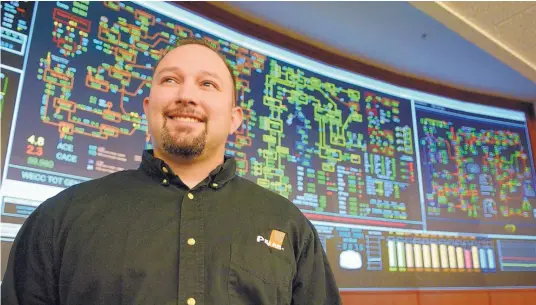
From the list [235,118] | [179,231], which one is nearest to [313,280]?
[179,231]

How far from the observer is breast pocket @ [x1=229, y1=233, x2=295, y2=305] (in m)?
0.76

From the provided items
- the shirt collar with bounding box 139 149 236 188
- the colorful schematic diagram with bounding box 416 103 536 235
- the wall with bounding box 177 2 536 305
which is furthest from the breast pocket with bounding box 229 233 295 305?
the colorful schematic diagram with bounding box 416 103 536 235

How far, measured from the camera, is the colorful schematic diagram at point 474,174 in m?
2.30

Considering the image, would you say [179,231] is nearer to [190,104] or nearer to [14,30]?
[190,104]

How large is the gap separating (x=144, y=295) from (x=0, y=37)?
1.06m

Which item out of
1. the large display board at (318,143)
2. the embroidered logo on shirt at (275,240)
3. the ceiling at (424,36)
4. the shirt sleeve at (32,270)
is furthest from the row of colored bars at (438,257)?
the shirt sleeve at (32,270)

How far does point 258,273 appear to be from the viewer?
78 cm

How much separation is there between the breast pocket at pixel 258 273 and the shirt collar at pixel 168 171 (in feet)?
0.40

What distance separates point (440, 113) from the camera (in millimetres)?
2486

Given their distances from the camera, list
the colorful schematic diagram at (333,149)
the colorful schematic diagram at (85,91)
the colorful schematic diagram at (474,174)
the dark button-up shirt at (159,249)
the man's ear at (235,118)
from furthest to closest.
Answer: the colorful schematic diagram at (474,174) → the colorful schematic diagram at (333,149) → the colorful schematic diagram at (85,91) → the man's ear at (235,118) → the dark button-up shirt at (159,249)

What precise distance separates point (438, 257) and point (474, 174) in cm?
56

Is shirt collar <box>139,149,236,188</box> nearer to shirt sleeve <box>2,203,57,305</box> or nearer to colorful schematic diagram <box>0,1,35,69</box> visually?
shirt sleeve <box>2,203,57,305</box>

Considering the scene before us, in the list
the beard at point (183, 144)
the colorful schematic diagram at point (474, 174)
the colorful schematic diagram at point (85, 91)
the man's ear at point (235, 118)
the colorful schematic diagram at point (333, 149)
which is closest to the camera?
the beard at point (183, 144)

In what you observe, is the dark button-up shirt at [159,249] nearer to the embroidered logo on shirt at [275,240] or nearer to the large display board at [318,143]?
the embroidered logo on shirt at [275,240]
